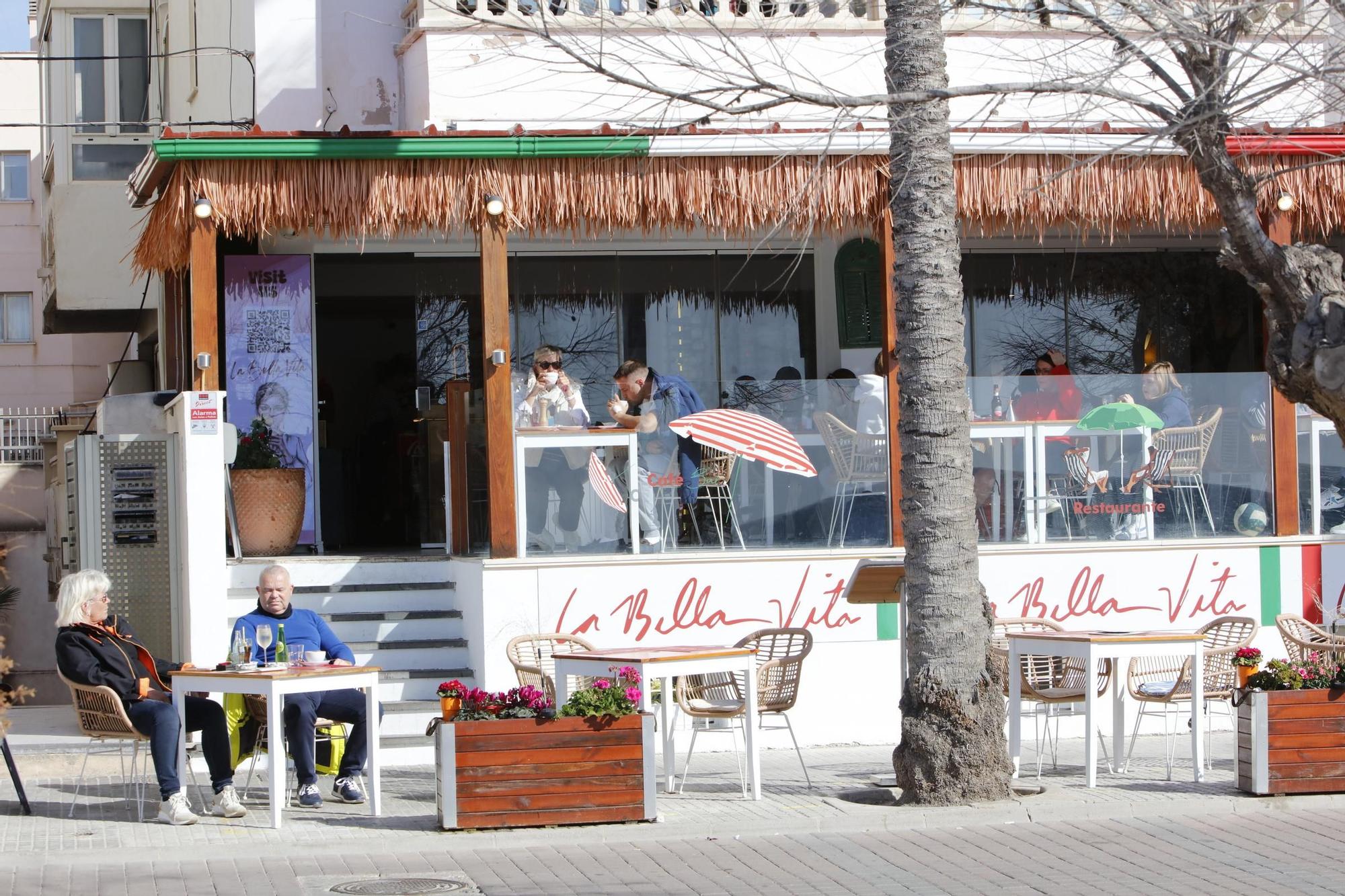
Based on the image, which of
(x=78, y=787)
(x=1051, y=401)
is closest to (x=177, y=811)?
(x=78, y=787)

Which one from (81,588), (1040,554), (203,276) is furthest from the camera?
(1040,554)

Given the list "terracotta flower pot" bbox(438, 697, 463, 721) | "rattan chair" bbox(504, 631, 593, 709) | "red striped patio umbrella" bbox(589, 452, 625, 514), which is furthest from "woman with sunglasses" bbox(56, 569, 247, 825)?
"red striped patio umbrella" bbox(589, 452, 625, 514)

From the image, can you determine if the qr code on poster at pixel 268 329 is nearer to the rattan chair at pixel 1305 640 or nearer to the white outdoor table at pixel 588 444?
the white outdoor table at pixel 588 444

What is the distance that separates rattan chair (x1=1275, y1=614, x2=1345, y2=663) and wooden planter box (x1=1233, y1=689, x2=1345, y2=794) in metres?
1.26

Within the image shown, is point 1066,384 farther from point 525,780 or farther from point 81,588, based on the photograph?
point 81,588

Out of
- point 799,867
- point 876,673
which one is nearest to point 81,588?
point 799,867

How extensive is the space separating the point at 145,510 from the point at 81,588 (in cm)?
288

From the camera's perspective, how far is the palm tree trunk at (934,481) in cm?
938

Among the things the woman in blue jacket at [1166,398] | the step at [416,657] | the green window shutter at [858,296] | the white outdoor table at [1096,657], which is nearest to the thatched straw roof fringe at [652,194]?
the woman in blue jacket at [1166,398]

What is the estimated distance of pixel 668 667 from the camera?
30.9 feet

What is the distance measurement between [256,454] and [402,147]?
3.04 metres

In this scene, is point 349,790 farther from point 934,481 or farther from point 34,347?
point 34,347

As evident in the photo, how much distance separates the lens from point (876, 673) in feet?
41.1

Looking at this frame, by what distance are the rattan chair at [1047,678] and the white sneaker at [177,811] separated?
4593mm
